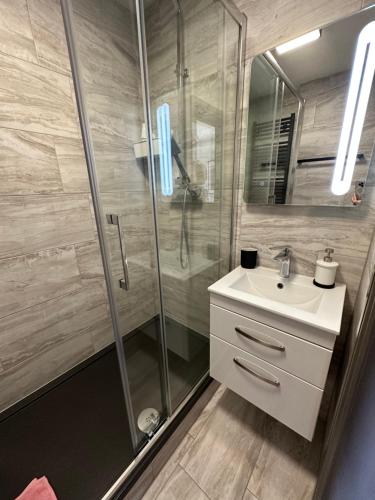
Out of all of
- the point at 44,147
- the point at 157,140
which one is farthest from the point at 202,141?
the point at 44,147

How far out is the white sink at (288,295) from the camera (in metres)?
0.81

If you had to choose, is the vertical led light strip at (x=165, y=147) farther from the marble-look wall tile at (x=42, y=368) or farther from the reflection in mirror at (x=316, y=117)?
the marble-look wall tile at (x=42, y=368)

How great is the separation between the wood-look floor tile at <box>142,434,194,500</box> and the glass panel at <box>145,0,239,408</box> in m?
0.18

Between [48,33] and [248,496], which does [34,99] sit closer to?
[48,33]

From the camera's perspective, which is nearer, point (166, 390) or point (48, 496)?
point (48, 496)

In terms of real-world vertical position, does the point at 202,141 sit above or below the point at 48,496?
above

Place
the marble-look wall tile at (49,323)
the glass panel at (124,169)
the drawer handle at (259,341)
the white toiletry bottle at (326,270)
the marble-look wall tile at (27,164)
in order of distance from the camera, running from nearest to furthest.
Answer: the glass panel at (124,169) → the drawer handle at (259,341) → the white toiletry bottle at (326,270) → the marble-look wall tile at (27,164) → the marble-look wall tile at (49,323)

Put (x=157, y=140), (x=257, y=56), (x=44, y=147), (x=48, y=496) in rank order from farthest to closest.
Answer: (x=44, y=147)
(x=257, y=56)
(x=157, y=140)
(x=48, y=496)

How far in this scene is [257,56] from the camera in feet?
3.62

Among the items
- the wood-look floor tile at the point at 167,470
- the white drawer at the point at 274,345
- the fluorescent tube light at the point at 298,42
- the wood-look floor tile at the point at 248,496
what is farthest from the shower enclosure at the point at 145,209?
the wood-look floor tile at the point at 248,496

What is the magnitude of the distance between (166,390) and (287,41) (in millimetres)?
1938

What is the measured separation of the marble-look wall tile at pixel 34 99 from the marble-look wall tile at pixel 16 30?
4 centimetres

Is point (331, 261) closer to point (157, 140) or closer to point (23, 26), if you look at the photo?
point (157, 140)

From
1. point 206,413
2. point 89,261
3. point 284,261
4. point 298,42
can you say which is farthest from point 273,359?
point 298,42
